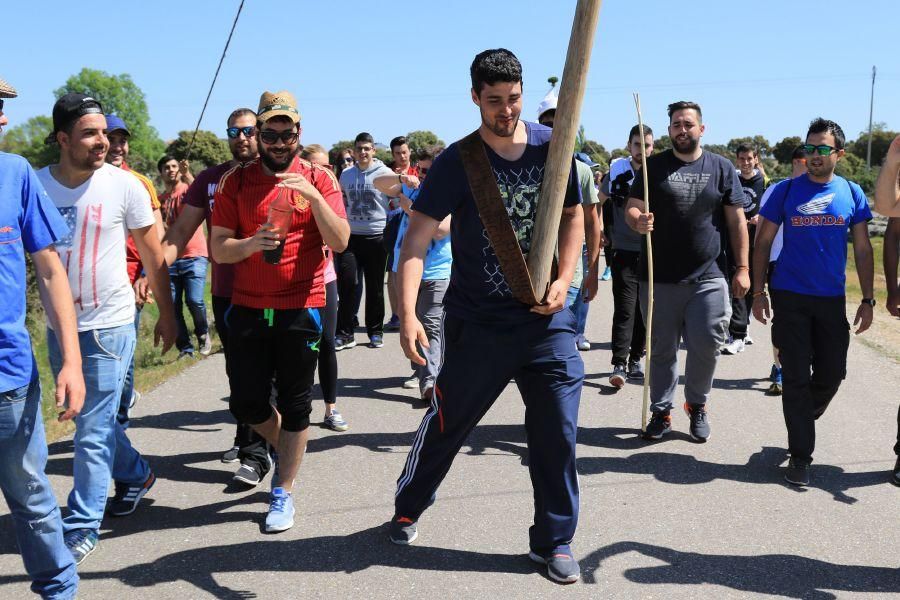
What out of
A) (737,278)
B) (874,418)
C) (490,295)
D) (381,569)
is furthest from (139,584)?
(874,418)

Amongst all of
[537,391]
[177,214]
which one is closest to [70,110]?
[537,391]

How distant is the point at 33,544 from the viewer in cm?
314

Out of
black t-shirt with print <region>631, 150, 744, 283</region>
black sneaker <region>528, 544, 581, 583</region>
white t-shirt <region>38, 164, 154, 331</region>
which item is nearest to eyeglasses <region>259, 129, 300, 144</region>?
white t-shirt <region>38, 164, 154, 331</region>

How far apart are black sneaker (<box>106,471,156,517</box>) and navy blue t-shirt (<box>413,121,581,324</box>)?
7.01 feet

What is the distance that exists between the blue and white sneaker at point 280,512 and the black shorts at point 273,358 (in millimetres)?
344

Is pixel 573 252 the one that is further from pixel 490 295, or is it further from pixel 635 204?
pixel 635 204

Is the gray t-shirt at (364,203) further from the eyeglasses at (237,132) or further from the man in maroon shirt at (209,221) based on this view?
the eyeglasses at (237,132)

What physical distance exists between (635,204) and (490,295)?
2297mm

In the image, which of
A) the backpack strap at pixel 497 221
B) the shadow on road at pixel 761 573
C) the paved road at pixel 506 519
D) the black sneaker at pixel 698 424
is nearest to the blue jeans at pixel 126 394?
the paved road at pixel 506 519

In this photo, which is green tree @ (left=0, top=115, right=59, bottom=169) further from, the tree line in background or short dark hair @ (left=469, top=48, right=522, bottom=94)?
short dark hair @ (left=469, top=48, right=522, bottom=94)

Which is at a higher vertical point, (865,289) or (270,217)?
(270,217)

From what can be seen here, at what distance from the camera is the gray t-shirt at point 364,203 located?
9.62m

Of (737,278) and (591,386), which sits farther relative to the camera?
(591,386)

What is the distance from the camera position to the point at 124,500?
4.54m
